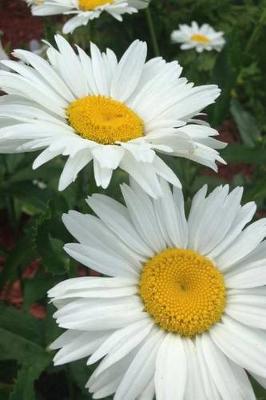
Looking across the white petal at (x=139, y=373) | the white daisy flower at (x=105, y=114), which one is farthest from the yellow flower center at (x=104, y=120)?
the white petal at (x=139, y=373)

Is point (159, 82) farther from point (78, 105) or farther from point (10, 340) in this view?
point (10, 340)

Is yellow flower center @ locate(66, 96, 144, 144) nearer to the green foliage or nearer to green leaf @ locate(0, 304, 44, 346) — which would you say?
the green foliage

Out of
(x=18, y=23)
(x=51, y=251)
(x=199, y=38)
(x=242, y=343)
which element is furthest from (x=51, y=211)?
(x=18, y=23)

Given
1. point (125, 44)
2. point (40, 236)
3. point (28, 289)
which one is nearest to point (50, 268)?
point (40, 236)

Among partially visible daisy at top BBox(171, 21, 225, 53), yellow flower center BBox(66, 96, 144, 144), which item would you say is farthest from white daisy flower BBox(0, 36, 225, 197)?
partially visible daisy at top BBox(171, 21, 225, 53)

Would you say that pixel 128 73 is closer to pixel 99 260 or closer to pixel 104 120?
pixel 104 120

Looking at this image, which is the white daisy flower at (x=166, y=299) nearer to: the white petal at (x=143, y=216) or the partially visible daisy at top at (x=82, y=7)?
the white petal at (x=143, y=216)
